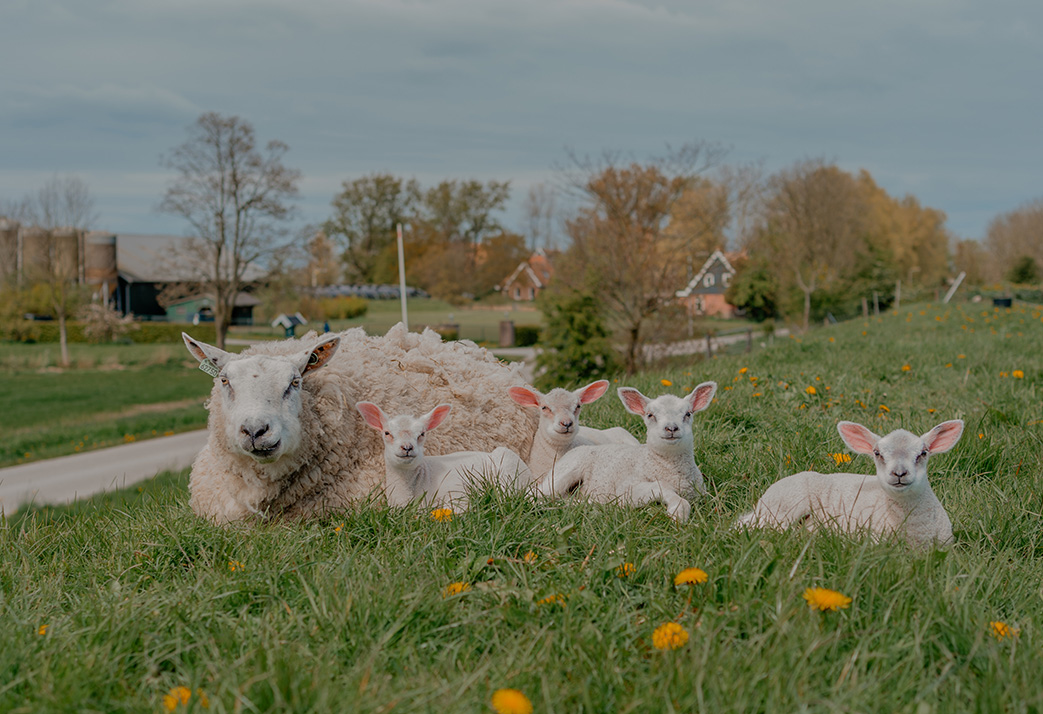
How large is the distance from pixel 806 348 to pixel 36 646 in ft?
33.4

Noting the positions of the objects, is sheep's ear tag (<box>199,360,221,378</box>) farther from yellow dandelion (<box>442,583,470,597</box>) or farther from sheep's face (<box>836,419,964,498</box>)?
sheep's face (<box>836,419,964,498</box>)

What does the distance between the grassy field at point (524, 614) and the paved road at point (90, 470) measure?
32.0 feet

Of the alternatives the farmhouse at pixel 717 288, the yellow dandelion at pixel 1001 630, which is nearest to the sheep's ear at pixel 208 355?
the yellow dandelion at pixel 1001 630

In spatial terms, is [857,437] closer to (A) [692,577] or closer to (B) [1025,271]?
A: (A) [692,577]

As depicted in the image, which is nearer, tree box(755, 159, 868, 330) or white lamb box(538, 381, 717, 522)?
white lamb box(538, 381, 717, 522)

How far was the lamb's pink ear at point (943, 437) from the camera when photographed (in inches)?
125

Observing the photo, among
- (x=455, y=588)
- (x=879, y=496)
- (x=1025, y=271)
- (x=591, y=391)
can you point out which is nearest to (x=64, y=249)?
(x=591, y=391)

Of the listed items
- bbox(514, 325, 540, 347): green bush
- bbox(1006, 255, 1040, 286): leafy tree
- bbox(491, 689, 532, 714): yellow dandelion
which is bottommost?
bbox(514, 325, 540, 347): green bush

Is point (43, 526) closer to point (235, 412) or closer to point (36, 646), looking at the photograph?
point (235, 412)

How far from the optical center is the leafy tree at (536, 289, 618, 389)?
779 inches

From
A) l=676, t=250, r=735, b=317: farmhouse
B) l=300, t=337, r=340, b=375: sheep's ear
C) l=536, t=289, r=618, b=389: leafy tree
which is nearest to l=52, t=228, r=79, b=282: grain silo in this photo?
l=536, t=289, r=618, b=389: leafy tree

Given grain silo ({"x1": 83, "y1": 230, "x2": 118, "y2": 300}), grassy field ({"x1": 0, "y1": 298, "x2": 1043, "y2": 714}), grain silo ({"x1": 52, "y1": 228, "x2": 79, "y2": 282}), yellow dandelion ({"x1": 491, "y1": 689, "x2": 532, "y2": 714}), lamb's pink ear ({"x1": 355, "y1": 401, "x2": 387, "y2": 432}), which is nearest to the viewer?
yellow dandelion ({"x1": 491, "y1": 689, "x2": 532, "y2": 714})

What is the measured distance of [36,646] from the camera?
2.39 meters

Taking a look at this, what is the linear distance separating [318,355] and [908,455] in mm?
2980
